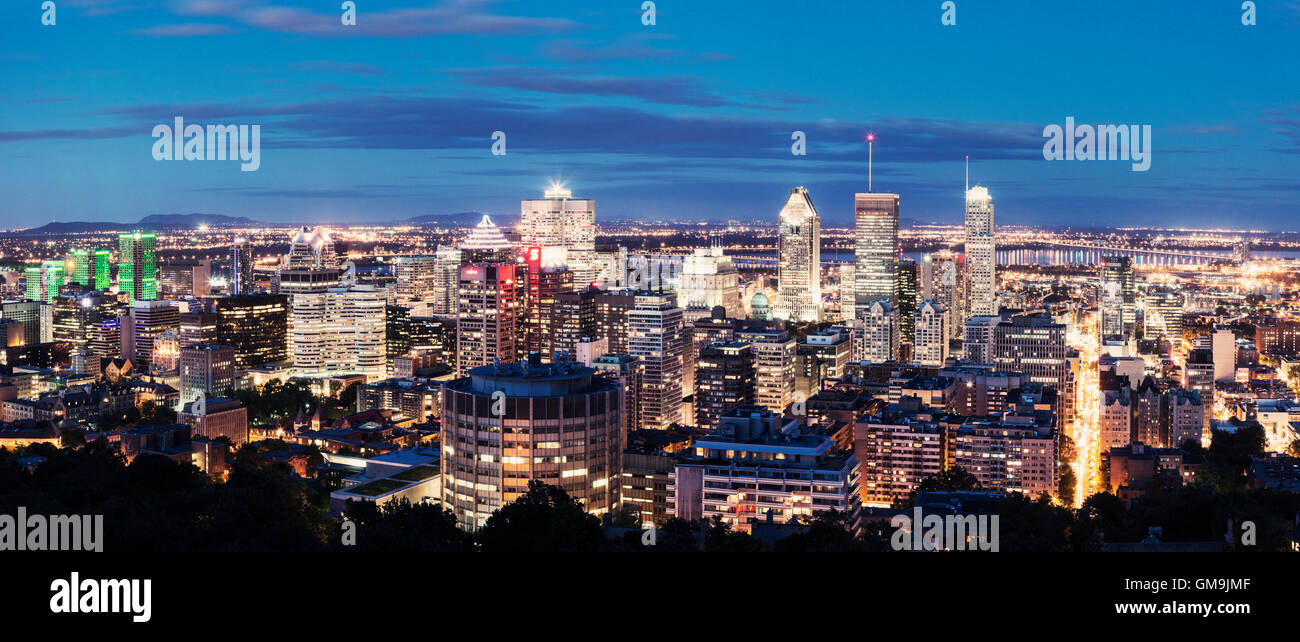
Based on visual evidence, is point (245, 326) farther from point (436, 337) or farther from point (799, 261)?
point (799, 261)

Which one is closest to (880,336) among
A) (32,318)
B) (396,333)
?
(396,333)

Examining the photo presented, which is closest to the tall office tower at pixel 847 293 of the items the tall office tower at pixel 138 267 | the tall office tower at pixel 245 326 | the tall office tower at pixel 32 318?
the tall office tower at pixel 245 326

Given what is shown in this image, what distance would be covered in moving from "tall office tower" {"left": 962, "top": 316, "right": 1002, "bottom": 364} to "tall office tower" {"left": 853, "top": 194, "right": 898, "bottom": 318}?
18.3 meters

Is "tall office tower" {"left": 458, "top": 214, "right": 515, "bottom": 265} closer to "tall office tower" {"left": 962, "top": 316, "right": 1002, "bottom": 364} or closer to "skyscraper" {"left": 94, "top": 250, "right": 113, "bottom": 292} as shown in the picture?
"skyscraper" {"left": 94, "top": 250, "right": 113, "bottom": 292}

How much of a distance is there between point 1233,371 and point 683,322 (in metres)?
18.8

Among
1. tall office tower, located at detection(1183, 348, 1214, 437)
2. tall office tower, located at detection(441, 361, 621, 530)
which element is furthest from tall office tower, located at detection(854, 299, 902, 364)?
tall office tower, located at detection(441, 361, 621, 530)

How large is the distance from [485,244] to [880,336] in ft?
68.8

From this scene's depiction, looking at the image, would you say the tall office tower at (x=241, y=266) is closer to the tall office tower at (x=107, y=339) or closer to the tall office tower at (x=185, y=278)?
the tall office tower at (x=185, y=278)

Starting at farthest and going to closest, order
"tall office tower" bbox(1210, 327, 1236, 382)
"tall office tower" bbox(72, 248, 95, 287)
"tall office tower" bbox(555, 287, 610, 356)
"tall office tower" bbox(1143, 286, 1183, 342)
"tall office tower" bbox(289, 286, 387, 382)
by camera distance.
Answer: "tall office tower" bbox(72, 248, 95, 287) → "tall office tower" bbox(1143, 286, 1183, 342) → "tall office tower" bbox(289, 286, 387, 382) → "tall office tower" bbox(1210, 327, 1236, 382) → "tall office tower" bbox(555, 287, 610, 356)

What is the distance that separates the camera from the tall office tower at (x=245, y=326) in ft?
141

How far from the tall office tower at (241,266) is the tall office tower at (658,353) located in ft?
87.1

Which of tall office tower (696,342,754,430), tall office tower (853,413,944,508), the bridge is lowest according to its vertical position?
tall office tower (853,413,944,508)

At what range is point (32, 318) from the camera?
160 feet

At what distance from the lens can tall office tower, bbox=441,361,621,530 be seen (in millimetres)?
16766
